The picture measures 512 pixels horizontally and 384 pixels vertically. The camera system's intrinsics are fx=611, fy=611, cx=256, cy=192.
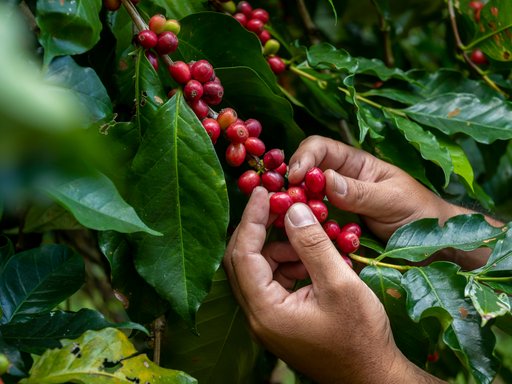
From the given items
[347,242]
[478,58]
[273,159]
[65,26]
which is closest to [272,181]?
[273,159]

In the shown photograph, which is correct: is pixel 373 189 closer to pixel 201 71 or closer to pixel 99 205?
pixel 201 71

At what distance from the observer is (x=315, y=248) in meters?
0.84

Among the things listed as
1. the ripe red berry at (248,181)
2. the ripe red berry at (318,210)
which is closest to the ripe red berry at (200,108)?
the ripe red berry at (248,181)

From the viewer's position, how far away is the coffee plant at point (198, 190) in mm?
722

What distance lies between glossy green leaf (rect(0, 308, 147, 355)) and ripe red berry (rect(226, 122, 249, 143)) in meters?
0.30

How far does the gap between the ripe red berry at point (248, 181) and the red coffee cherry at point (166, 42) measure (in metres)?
0.21

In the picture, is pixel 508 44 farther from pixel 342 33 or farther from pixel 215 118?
pixel 342 33

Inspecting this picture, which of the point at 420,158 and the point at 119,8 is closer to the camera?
the point at 119,8

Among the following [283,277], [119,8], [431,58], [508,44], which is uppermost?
[119,8]

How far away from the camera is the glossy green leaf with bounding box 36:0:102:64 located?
2.37 ft

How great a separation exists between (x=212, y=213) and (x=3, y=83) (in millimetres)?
641

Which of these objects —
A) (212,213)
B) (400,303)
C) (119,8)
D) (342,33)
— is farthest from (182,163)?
(342,33)

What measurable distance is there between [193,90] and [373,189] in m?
0.34

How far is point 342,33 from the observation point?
1.96 metres
